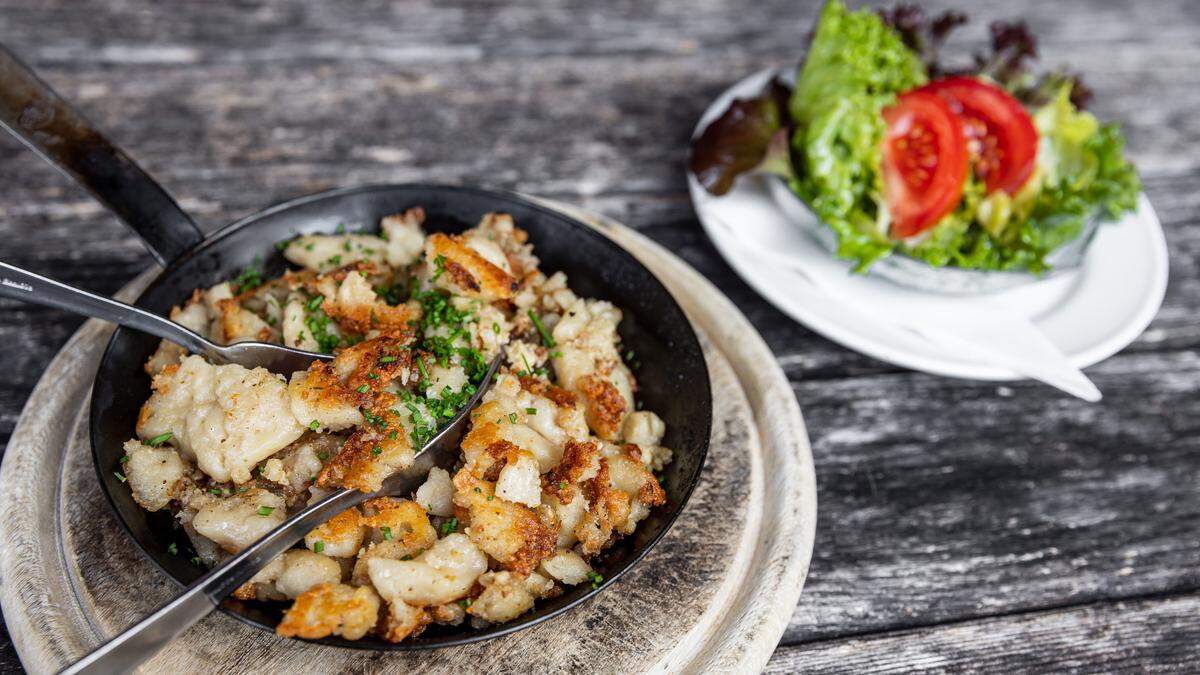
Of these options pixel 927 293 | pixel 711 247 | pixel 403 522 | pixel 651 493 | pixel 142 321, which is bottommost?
pixel 927 293

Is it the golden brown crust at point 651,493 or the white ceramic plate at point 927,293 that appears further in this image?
the white ceramic plate at point 927,293

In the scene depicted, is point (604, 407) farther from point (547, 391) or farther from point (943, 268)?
point (943, 268)

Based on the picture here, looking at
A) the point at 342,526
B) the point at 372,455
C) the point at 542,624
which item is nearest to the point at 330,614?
the point at 342,526

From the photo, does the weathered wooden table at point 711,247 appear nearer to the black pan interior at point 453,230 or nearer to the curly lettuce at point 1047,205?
the curly lettuce at point 1047,205

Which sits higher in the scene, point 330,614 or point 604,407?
point 330,614

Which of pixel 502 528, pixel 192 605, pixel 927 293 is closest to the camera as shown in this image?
pixel 192 605

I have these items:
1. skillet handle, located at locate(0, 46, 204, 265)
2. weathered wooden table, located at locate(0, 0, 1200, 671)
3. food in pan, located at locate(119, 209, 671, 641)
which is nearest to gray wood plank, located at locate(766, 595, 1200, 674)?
weathered wooden table, located at locate(0, 0, 1200, 671)

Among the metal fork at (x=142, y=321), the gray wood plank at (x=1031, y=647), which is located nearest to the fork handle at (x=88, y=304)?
the metal fork at (x=142, y=321)
